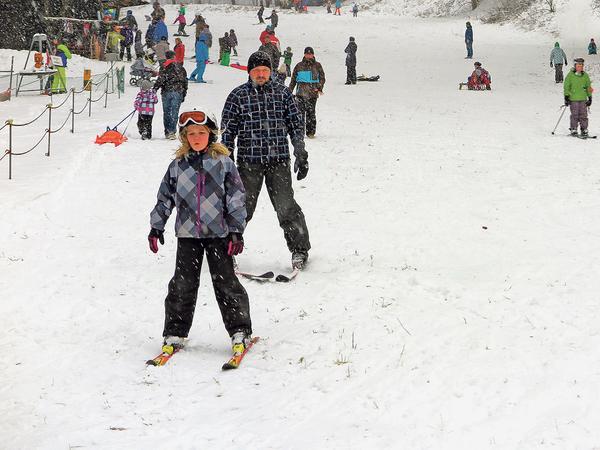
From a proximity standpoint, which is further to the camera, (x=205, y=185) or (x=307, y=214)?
(x=307, y=214)

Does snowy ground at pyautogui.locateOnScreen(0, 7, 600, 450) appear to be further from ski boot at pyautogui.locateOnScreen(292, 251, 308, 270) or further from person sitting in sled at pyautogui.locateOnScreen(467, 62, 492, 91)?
person sitting in sled at pyautogui.locateOnScreen(467, 62, 492, 91)

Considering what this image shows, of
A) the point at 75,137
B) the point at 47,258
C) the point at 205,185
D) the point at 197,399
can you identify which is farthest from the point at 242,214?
the point at 75,137

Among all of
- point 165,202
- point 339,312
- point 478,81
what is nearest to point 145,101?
point 339,312

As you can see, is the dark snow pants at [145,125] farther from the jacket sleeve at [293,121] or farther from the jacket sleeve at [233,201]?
the jacket sleeve at [233,201]

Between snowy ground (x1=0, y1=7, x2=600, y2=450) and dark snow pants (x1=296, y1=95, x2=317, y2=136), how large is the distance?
53.9 inches

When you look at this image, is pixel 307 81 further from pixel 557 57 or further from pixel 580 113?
pixel 557 57

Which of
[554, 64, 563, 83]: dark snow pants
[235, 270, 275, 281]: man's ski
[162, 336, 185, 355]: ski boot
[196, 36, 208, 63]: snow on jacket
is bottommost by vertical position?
[162, 336, 185, 355]: ski boot

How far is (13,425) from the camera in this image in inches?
176

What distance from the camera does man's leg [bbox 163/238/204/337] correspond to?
550cm

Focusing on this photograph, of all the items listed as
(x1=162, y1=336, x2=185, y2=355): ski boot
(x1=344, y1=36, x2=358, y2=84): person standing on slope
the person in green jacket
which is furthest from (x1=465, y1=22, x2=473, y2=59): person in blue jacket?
(x1=162, y1=336, x2=185, y2=355): ski boot

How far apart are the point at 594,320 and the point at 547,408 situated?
66.0 inches

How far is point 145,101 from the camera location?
15.0 m

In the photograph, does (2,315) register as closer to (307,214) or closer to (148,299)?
(148,299)

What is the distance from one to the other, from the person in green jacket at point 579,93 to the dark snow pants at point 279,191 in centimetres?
1068
